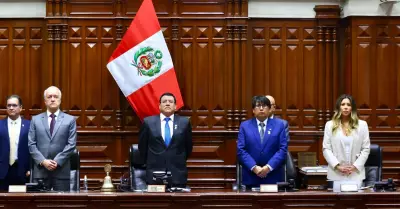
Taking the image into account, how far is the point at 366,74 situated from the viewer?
33.6 feet

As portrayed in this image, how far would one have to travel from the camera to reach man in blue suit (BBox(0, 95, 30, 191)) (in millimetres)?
8352

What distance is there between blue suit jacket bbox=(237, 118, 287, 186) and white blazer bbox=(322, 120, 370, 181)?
17.8 inches

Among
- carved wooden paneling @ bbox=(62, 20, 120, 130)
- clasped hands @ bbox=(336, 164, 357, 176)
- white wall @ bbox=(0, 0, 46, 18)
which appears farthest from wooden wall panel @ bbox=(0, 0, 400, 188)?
clasped hands @ bbox=(336, 164, 357, 176)

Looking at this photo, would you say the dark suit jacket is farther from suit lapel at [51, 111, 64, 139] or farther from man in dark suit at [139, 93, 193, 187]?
suit lapel at [51, 111, 64, 139]

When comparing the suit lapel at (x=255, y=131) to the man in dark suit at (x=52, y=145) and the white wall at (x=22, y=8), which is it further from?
the white wall at (x=22, y=8)

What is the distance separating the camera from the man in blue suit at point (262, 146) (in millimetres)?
7922

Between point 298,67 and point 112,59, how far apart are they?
8.03ft

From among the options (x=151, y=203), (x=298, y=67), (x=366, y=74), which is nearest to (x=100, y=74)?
(x=298, y=67)

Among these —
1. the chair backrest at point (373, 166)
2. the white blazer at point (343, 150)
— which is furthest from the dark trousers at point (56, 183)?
the chair backrest at point (373, 166)

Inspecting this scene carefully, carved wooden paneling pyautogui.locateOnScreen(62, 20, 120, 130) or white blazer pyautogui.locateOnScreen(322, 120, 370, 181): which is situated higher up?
carved wooden paneling pyautogui.locateOnScreen(62, 20, 120, 130)

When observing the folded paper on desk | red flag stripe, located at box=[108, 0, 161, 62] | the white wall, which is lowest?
the folded paper on desk

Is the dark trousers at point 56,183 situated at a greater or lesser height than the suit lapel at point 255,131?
lesser

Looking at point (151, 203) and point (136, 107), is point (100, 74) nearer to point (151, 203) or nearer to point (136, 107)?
point (136, 107)

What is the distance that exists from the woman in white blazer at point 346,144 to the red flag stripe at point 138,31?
117 inches
